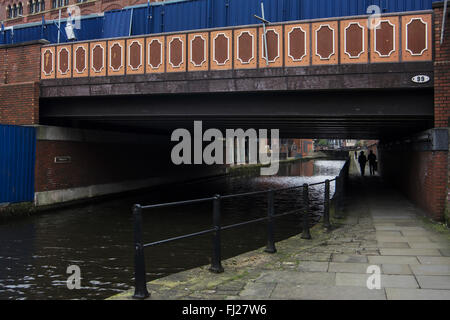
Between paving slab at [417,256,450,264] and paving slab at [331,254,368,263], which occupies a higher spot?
paving slab at [417,256,450,264]

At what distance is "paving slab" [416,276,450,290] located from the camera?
5074 millimetres

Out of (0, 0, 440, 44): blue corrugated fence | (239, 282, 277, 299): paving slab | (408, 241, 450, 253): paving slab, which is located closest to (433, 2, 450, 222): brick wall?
(0, 0, 440, 44): blue corrugated fence

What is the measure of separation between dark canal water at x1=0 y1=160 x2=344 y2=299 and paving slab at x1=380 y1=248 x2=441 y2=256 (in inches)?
122

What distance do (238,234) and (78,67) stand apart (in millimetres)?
8368

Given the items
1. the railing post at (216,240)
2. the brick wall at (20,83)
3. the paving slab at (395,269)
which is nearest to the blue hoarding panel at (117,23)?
the brick wall at (20,83)

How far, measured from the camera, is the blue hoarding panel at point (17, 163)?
13.5 meters

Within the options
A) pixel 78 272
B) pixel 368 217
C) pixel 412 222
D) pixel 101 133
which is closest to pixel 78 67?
pixel 101 133

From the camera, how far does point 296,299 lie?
462cm

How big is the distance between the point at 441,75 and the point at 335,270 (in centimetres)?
664

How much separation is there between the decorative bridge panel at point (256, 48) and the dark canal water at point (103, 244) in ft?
15.9

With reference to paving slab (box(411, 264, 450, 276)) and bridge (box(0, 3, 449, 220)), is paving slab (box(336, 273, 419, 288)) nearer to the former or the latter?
paving slab (box(411, 264, 450, 276))

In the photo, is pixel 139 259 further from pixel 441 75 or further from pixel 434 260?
pixel 441 75

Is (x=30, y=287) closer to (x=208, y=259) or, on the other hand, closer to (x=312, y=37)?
(x=208, y=259)

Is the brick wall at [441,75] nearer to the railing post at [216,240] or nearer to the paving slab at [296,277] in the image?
the paving slab at [296,277]
